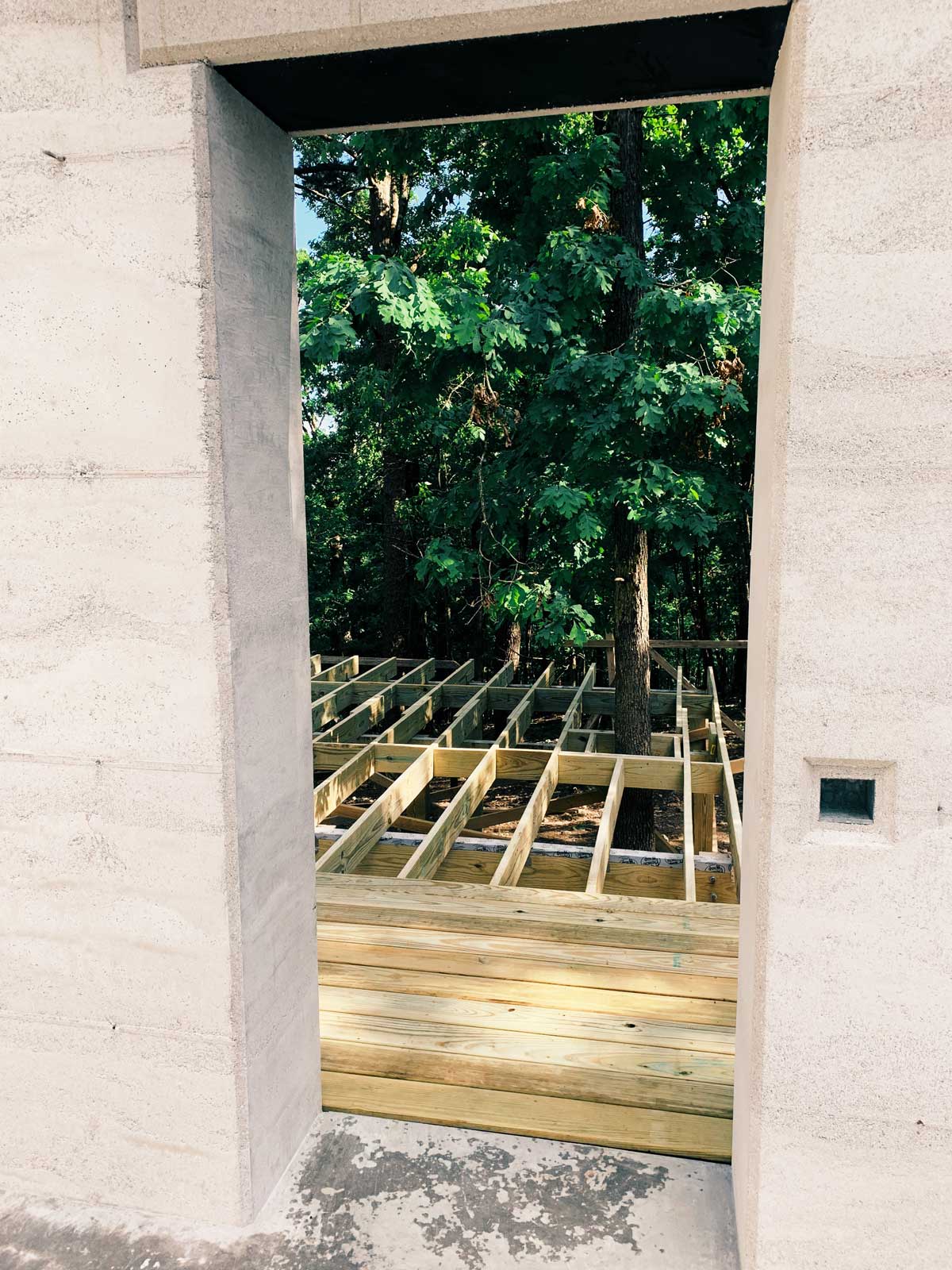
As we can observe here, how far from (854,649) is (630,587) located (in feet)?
23.4

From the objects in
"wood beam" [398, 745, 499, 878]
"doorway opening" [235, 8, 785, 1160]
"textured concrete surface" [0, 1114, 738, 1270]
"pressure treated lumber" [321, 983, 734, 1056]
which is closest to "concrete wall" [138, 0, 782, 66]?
"doorway opening" [235, 8, 785, 1160]

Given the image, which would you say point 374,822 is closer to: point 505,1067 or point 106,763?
point 505,1067

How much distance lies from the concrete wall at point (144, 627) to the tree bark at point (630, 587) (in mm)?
6219

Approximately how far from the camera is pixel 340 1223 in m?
2.43

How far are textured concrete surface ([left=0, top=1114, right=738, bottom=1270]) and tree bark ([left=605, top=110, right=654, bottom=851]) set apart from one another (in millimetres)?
6215

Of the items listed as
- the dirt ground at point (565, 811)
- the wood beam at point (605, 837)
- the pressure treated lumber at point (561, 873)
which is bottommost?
the dirt ground at point (565, 811)

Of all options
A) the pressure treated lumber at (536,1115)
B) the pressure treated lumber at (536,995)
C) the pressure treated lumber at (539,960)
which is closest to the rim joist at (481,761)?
the pressure treated lumber at (539,960)

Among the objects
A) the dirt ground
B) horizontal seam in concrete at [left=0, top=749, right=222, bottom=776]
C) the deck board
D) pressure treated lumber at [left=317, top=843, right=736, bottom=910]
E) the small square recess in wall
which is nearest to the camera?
the small square recess in wall

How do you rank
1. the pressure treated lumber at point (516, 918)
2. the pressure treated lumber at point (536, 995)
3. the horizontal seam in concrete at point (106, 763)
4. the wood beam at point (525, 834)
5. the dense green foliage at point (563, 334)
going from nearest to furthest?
the horizontal seam in concrete at point (106, 763) → the pressure treated lumber at point (536, 995) → the pressure treated lumber at point (516, 918) → the wood beam at point (525, 834) → the dense green foliage at point (563, 334)

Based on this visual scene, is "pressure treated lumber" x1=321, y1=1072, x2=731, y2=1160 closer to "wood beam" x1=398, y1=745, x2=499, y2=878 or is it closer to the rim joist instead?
the rim joist

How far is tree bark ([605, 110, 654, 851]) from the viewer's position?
803 centimetres

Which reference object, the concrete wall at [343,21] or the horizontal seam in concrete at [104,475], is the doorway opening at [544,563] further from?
the horizontal seam in concrete at [104,475]

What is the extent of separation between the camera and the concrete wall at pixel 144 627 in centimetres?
209

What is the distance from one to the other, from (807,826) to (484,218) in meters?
8.32
